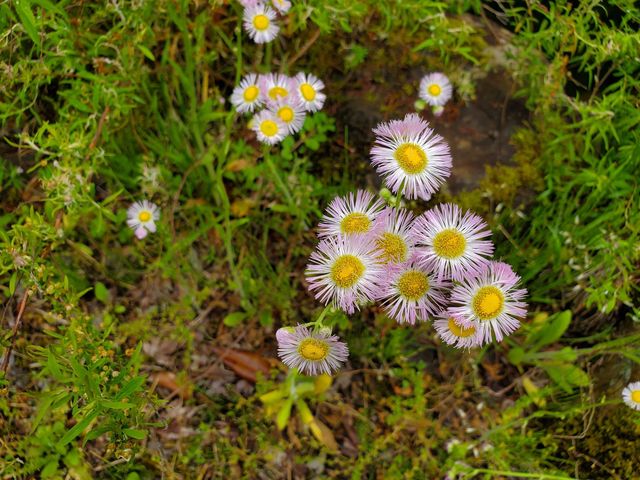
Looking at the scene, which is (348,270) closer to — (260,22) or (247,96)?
(247,96)

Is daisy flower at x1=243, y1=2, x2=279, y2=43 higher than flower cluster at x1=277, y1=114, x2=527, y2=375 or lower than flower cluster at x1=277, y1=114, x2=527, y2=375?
higher

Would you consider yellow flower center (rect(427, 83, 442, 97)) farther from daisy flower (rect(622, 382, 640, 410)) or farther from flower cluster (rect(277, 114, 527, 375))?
daisy flower (rect(622, 382, 640, 410))

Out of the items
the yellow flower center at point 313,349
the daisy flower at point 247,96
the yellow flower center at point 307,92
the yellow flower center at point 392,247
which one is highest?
the yellow flower center at point 307,92

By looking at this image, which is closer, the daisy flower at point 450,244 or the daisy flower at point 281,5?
the daisy flower at point 450,244

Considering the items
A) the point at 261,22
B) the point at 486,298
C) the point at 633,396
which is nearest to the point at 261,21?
the point at 261,22

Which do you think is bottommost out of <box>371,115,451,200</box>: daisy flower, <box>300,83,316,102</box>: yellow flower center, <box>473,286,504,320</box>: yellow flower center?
A: <box>473,286,504,320</box>: yellow flower center

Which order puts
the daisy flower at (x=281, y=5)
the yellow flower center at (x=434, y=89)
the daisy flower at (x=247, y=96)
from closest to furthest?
the daisy flower at (x=281, y=5) → the daisy flower at (x=247, y=96) → the yellow flower center at (x=434, y=89)

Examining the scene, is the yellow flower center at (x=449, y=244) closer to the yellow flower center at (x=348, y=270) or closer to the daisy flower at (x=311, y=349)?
the yellow flower center at (x=348, y=270)

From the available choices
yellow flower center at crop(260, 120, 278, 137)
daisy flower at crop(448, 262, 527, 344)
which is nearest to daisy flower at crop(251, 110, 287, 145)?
yellow flower center at crop(260, 120, 278, 137)

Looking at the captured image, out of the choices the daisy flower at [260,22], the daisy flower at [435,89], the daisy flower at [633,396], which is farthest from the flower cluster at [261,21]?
the daisy flower at [633,396]
